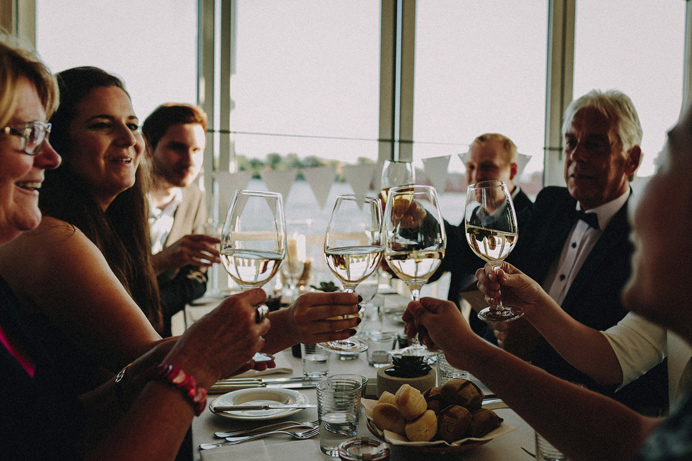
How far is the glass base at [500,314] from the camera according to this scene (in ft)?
4.08

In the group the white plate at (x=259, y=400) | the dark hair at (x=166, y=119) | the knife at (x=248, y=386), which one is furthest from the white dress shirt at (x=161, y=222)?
the white plate at (x=259, y=400)

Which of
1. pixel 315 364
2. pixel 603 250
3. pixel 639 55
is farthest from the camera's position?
pixel 639 55

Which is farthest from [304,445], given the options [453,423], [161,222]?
[161,222]

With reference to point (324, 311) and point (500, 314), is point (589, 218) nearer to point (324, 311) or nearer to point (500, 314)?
point (500, 314)

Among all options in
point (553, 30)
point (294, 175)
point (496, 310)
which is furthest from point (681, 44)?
point (496, 310)

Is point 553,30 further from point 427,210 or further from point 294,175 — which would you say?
point 427,210

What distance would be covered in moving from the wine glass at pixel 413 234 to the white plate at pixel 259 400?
301mm

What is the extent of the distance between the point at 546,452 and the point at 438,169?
12.1 ft

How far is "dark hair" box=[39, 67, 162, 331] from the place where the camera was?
1489 millimetres

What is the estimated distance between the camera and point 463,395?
103 cm

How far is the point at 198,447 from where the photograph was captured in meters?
1.06

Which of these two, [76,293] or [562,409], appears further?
[76,293]

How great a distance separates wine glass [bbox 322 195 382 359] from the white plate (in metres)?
0.19

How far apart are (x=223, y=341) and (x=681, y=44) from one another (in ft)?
20.8
